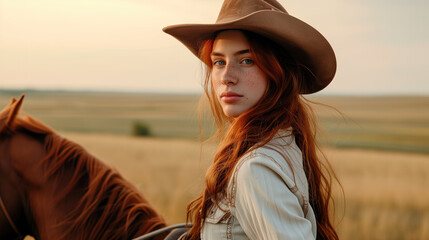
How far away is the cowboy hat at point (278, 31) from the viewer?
1807 millimetres

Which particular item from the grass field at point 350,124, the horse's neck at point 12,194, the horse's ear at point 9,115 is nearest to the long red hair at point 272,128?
the horse's neck at point 12,194

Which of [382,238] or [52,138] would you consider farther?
[382,238]

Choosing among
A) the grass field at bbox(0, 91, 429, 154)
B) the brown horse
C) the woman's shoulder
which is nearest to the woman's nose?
the woman's shoulder

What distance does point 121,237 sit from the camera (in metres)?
2.34

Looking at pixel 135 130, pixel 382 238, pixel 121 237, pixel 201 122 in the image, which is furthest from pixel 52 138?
pixel 135 130

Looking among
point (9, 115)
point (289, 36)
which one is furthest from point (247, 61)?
point (9, 115)

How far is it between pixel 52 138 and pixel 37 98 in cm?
7141

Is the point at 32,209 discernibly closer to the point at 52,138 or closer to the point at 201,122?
the point at 52,138

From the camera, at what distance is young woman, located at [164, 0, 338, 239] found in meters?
1.58

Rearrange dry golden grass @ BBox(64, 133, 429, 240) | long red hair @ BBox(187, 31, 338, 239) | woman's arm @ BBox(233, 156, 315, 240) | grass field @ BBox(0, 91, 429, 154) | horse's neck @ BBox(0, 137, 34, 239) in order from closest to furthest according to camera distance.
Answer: woman's arm @ BBox(233, 156, 315, 240)
long red hair @ BBox(187, 31, 338, 239)
horse's neck @ BBox(0, 137, 34, 239)
dry golden grass @ BBox(64, 133, 429, 240)
grass field @ BBox(0, 91, 429, 154)

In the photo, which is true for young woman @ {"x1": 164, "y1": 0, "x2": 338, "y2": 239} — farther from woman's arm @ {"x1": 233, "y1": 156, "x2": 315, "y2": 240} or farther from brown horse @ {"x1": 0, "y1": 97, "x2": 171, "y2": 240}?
brown horse @ {"x1": 0, "y1": 97, "x2": 171, "y2": 240}

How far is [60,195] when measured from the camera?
2379 mm

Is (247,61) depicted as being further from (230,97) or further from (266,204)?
(266,204)

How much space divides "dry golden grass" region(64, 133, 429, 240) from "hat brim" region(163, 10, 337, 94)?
2.51 metres
